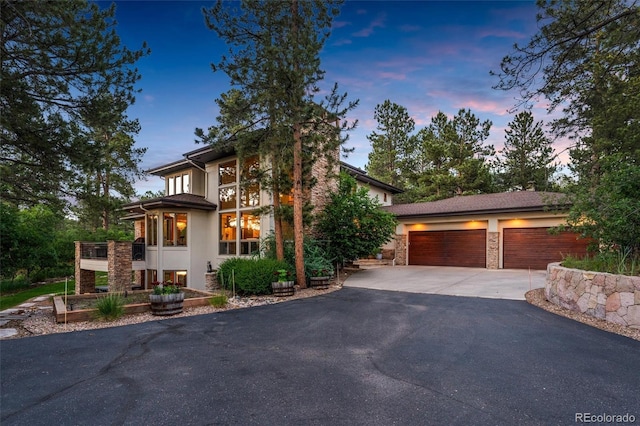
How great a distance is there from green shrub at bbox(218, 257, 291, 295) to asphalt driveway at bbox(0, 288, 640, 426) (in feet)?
10.2

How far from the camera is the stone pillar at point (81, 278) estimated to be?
51.7ft

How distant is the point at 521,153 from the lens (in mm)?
27500

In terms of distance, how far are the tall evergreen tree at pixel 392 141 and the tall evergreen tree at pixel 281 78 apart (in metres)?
22.9

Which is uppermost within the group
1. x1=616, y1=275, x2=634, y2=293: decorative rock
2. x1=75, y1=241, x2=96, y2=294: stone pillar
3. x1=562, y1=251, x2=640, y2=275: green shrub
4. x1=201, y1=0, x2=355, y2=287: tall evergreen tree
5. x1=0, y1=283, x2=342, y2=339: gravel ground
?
x1=201, y1=0, x2=355, y2=287: tall evergreen tree

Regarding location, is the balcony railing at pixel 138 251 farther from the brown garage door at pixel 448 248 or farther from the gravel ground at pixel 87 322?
the brown garage door at pixel 448 248

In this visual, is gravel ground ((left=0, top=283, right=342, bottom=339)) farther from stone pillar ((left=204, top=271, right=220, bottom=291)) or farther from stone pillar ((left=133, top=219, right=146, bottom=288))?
stone pillar ((left=133, top=219, right=146, bottom=288))

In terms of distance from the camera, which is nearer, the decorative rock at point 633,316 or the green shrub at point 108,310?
the decorative rock at point 633,316

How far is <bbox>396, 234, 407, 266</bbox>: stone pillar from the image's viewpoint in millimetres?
18078

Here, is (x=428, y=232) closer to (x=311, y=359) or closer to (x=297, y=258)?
(x=297, y=258)

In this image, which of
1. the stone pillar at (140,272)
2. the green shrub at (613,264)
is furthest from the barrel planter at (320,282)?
the stone pillar at (140,272)

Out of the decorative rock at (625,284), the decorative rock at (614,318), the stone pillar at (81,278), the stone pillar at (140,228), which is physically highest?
the stone pillar at (140,228)

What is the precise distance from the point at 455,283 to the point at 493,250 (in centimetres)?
563

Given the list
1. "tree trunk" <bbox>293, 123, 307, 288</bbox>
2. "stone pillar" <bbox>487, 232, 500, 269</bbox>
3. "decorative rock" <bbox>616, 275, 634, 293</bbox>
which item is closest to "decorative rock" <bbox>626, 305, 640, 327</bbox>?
"decorative rock" <bbox>616, 275, 634, 293</bbox>

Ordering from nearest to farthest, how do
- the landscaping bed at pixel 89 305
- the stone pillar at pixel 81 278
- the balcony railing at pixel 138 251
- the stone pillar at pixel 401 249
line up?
the landscaping bed at pixel 89 305 → the balcony railing at pixel 138 251 → the stone pillar at pixel 81 278 → the stone pillar at pixel 401 249
